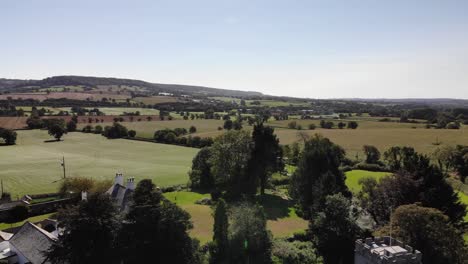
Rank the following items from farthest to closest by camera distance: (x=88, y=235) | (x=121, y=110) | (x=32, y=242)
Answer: (x=121, y=110), (x=32, y=242), (x=88, y=235)

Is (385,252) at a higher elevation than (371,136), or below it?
higher

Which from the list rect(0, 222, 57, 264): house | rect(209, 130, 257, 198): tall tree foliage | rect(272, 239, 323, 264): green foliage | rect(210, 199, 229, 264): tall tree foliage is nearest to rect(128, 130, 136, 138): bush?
rect(209, 130, 257, 198): tall tree foliage

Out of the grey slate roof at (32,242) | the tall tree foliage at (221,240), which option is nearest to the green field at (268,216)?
the tall tree foliage at (221,240)

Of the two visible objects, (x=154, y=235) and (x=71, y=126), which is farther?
(x=71, y=126)

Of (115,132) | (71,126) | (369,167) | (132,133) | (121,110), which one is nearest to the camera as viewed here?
(369,167)

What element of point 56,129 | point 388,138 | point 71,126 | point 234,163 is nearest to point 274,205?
point 234,163

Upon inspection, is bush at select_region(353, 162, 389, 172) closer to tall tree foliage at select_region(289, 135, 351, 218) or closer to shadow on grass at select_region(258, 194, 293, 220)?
shadow on grass at select_region(258, 194, 293, 220)

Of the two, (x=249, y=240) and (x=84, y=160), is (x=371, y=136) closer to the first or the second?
(x=84, y=160)

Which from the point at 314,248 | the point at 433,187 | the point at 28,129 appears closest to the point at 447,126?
the point at 433,187
